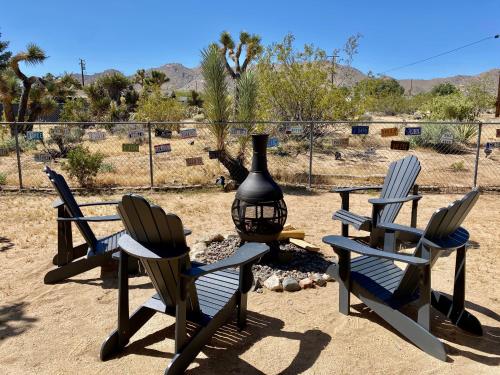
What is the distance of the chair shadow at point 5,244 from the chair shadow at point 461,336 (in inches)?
172


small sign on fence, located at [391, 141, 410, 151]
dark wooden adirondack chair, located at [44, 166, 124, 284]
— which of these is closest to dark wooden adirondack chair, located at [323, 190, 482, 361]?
dark wooden adirondack chair, located at [44, 166, 124, 284]

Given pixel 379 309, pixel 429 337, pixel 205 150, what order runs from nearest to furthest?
pixel 429 337 < pixel 379 309 < pixel 205 150

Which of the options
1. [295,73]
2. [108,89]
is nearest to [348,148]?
[295,73]

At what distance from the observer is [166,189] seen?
928 centimetres

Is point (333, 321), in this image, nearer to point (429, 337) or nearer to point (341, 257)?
point (341, 257)

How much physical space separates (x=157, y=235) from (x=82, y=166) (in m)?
7.39

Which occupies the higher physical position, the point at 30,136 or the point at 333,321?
the point at 30,136

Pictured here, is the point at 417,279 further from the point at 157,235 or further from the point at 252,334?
the point at 157,235

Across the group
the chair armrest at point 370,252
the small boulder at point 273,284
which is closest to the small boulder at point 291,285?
the small boulder at point 273,284

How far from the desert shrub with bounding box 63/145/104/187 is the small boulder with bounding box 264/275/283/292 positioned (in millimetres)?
6413

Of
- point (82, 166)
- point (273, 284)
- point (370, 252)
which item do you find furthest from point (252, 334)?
point (82, 166)

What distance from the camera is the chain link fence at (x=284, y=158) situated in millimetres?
9441

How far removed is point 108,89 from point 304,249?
3706 centimetres

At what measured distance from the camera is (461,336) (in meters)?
3.36
